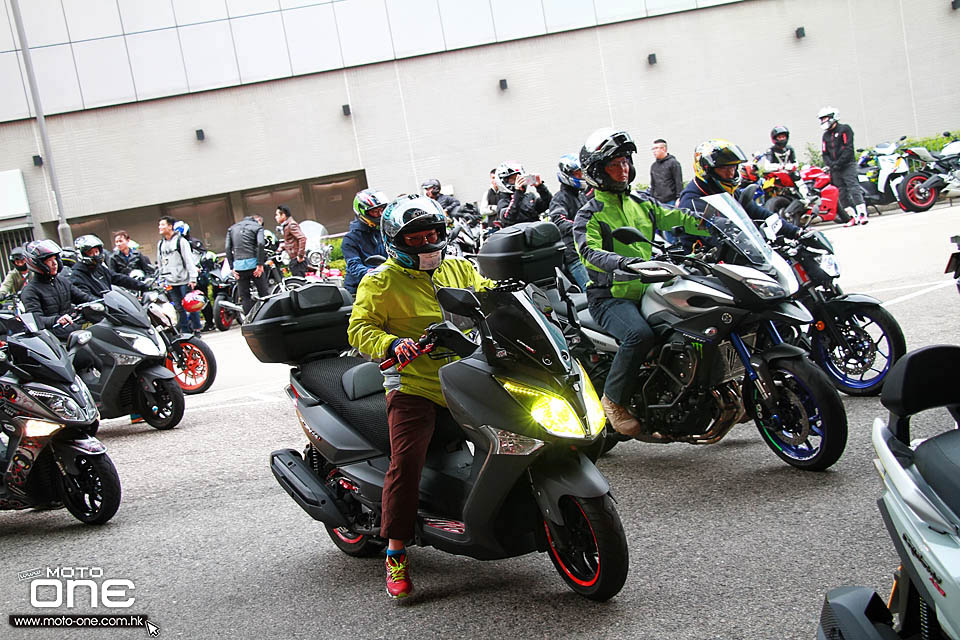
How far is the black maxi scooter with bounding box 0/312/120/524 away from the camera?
614cm

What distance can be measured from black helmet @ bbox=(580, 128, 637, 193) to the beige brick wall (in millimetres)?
23587

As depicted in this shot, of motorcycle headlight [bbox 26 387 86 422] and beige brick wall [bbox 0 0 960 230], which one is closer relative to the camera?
motorcycle headlight [bbox 26 387 86 422]

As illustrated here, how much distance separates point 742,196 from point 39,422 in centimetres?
549

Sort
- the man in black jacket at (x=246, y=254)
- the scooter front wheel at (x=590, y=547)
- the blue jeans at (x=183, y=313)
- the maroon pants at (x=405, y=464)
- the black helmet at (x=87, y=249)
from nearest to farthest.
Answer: the scooter front wheel at (x=590, y=547)
the maroon pants at (x=405, y=464)
the black helmet at (x=87, y=249)
the man in black jacket at (x=246, y=254)
the blue jeans at (x=183, y=313)

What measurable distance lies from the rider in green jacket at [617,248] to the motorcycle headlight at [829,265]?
1.40 metres

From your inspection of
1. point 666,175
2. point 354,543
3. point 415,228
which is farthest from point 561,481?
point 666,175

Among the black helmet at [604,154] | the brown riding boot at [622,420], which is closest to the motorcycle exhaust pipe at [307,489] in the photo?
the brown riding boot at [622,420]

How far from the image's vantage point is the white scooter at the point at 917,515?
7.05 ft

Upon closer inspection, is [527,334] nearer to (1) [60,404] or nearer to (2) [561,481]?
(2) [561,481]

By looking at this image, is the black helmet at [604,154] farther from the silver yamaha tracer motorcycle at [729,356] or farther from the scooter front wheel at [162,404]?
the scooter front wheel at [162,404]

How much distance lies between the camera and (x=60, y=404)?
20.4ft

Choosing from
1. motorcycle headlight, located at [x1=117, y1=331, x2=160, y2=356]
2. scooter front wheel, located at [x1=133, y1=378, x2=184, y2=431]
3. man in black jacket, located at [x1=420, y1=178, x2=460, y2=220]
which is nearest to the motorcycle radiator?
scooter front wheel, located at [x1=133, y1=378, x2=184, y2=431]

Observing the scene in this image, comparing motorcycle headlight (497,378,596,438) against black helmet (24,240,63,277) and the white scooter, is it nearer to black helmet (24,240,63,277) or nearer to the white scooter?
the white scooter

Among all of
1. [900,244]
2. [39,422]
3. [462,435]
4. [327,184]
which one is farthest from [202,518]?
[327,184]
